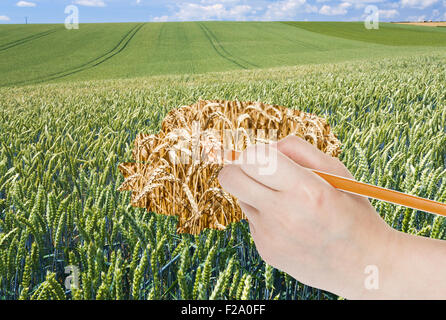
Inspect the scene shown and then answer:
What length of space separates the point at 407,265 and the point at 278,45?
31.7 meters

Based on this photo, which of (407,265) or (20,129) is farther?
(20,129)

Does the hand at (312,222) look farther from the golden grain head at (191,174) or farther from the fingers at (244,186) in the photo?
the golden grain head at (191,174)

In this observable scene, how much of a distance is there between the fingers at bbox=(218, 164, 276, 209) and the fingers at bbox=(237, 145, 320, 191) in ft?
0.04

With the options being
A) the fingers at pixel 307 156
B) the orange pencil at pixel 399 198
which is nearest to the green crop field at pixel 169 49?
the fingers at pixel 307 156

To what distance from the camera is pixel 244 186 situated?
626mm

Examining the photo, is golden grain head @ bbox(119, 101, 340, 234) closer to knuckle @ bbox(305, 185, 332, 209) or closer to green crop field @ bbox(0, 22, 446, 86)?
knuckle @ bbox(305, 185, 332, 209)

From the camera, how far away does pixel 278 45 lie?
3002 centimetres

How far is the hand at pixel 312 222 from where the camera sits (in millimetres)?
578

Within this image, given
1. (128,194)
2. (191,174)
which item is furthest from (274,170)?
(128,194)

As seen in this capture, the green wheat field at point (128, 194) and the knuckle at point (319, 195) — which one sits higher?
the knuckle at point (319, 195)

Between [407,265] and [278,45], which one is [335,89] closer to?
[407,265]

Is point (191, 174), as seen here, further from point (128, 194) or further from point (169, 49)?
point (169, 49)
